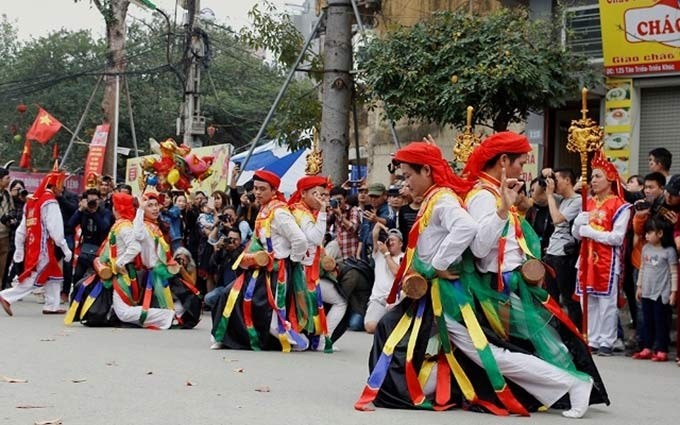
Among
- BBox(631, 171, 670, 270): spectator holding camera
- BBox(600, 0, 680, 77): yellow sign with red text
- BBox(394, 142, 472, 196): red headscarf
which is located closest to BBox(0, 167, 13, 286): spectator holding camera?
BBox(600, 0, 680, 77): yellow sign with red text

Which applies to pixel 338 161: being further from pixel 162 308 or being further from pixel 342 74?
pixel 162 308

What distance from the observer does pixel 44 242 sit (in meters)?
14.8

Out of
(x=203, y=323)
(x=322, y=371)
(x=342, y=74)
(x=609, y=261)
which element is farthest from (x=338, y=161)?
(x=322, y=371)

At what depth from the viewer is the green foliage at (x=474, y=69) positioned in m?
14.9

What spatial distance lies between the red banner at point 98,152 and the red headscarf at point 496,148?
22.1 m

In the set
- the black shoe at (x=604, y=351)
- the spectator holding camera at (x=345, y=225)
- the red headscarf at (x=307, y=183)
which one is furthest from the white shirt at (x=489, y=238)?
the spectator holding camera at (x=345, y=225)

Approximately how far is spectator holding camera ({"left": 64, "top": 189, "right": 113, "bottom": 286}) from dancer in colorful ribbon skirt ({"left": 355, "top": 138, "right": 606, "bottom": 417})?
935cm

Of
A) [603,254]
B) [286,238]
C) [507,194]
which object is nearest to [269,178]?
[286,238]

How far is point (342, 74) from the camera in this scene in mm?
16609

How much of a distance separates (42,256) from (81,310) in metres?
1.91

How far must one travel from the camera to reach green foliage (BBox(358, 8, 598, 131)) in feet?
48.7

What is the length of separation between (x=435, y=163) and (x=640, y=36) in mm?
9564

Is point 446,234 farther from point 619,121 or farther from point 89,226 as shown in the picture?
point 619,121

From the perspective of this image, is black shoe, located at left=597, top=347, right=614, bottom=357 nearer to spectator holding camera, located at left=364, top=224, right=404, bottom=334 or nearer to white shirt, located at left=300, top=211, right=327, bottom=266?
spectator holding camera, located at left=364, top=224, right=404, bottom=334
